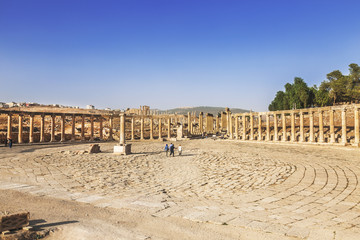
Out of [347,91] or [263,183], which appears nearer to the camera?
[263,183]

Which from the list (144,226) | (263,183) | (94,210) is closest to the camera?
(144,226)

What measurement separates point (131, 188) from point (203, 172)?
435 cm

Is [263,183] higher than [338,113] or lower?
lower

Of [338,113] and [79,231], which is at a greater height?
[338,113]

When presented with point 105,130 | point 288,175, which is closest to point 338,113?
point 288,175

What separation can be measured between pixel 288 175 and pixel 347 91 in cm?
5592

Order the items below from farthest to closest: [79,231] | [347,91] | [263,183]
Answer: [347,91]
[263,183]
[79,231]

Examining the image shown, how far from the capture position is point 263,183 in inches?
382

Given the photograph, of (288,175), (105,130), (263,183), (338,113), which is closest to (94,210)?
(263,183)

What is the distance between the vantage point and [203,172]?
1208 centimetres

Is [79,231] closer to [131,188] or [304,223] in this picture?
[131,188]

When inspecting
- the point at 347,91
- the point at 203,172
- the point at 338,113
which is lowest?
the point at 203,172

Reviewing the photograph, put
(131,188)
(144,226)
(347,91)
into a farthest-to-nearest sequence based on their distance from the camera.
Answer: (347,91)
(131,188)
(144,226)

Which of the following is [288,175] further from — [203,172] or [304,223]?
[304,223]
